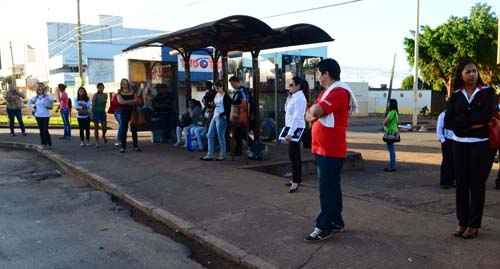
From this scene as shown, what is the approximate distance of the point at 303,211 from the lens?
668 cm

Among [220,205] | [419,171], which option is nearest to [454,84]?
[220,205]

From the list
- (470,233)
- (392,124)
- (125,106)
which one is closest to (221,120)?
(125,106)

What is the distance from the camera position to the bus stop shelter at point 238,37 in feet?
35.6

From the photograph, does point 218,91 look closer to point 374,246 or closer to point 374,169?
point 374,169

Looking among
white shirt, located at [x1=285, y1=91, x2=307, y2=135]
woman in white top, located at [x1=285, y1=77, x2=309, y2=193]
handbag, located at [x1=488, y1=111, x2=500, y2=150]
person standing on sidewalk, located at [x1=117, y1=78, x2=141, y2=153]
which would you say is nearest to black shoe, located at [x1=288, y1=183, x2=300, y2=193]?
woman in white top, located at [x1=285, y1=77, x2=309, y2=193]

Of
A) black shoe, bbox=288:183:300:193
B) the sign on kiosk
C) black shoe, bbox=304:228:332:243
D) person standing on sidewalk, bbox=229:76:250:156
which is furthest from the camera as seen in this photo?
the sign on kiosk

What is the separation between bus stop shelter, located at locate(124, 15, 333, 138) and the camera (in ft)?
35.6

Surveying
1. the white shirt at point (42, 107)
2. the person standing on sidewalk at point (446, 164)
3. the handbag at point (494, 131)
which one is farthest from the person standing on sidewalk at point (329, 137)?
the white shirt at point (42, 107)

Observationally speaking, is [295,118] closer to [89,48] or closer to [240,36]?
[240,36]

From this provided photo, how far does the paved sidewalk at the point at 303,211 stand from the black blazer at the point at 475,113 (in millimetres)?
1083

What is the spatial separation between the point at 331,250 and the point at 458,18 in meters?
34.9

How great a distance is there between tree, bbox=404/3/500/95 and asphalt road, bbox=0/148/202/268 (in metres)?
29.9

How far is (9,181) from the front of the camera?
10016 mm

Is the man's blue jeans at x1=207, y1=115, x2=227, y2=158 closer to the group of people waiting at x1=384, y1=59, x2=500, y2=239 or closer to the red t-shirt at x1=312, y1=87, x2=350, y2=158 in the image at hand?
the red t-shirt at x1=312, y1=87, x2=350, y2=158
